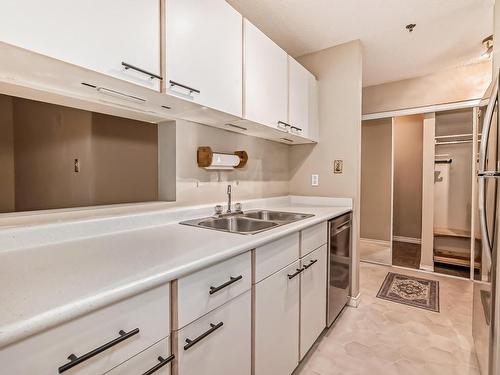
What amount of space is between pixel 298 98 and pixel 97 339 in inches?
80.0

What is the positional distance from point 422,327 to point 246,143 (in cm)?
200

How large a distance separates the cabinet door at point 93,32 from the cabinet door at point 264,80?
64cm

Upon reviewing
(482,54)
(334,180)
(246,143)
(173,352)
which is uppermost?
(482,54)

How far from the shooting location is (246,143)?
214 centimetres

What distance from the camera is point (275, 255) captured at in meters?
1.20

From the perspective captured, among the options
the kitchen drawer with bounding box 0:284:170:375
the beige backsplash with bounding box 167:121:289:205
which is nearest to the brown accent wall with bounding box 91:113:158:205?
the beige backsplash with bounding box 167:121:289:205

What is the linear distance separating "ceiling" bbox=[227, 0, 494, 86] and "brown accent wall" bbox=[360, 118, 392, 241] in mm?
1286

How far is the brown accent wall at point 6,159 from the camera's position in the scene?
2709 millimetres

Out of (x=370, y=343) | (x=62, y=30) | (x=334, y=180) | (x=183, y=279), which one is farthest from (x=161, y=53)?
(x=370, y=343)

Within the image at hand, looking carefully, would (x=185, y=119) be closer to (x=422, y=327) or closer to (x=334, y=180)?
(x=334, y=180)

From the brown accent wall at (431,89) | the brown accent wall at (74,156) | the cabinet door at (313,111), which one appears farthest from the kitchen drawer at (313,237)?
the brown accent wall at (431,89)

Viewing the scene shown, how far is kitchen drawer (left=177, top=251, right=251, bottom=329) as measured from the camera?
0.77 meters

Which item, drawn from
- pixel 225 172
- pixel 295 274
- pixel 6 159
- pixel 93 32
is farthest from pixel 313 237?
pixel 6 159

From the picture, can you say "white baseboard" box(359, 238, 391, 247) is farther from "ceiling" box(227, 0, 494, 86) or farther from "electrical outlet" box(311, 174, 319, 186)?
"ceiling" box(227, 0, 494, 86)
